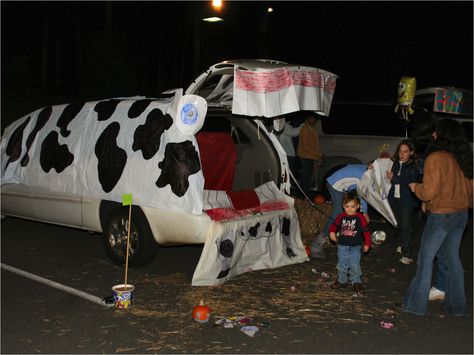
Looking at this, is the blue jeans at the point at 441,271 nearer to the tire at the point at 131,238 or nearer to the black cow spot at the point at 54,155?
the tire at the point at 131,238

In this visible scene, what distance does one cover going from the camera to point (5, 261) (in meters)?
7.16

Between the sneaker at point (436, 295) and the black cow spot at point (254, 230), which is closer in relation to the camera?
the sneaker at point (436, 295)

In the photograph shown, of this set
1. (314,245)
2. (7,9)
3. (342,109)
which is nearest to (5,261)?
(314,245)

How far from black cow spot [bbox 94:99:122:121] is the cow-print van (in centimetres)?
2

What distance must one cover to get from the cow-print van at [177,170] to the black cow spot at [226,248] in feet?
0.04

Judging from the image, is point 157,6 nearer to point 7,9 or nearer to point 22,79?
point 22,79

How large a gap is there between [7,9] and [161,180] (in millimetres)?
24747

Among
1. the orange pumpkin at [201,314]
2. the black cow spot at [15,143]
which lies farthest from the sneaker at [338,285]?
the black cow spot at [15,143]

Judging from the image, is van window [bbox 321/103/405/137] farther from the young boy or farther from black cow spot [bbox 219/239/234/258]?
black cow spot [bbox 219/239/234/258]

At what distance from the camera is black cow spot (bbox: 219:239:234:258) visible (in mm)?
6191

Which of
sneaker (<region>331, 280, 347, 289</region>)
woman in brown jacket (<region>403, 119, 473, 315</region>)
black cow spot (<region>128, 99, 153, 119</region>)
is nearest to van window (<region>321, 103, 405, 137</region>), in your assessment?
sneaker (<region>331, 280, 347, 289</region>)

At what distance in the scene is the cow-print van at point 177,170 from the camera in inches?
239

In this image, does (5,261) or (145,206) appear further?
(5,261)

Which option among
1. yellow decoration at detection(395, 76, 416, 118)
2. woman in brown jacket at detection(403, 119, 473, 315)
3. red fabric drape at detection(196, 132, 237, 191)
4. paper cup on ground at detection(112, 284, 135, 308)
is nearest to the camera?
woman in brown jacket at detection(403, 119, 473, 315)
